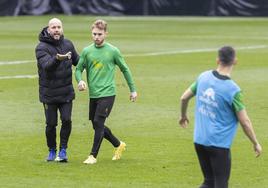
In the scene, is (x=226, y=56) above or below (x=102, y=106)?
above

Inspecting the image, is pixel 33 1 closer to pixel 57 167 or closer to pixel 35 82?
pixel 35 82

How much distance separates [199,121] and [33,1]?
159 ft

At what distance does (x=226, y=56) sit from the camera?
28.9ft

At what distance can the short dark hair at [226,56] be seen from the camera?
879cm

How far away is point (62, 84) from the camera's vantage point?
12.4 meters

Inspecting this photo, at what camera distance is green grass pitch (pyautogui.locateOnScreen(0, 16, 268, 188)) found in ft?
38.1

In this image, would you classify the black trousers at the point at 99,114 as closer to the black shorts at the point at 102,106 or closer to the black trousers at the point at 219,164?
the black shorts at the point at 102,106

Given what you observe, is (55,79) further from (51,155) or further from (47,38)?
(51,155)

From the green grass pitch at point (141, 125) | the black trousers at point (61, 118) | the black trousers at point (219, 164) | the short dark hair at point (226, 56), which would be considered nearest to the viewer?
the short dark hair at point (226, 56)

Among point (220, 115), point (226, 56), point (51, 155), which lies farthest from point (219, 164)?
point (51, 155)

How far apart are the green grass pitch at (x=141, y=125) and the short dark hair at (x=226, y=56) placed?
8.55ft

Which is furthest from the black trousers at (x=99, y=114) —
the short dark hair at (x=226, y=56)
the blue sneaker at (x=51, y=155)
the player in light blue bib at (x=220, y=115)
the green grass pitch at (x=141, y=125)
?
the short dark hair at (x=226, y=56)

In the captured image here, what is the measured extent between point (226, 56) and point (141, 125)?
7.28 meters

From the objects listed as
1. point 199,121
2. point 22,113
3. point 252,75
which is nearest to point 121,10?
point 252,75
